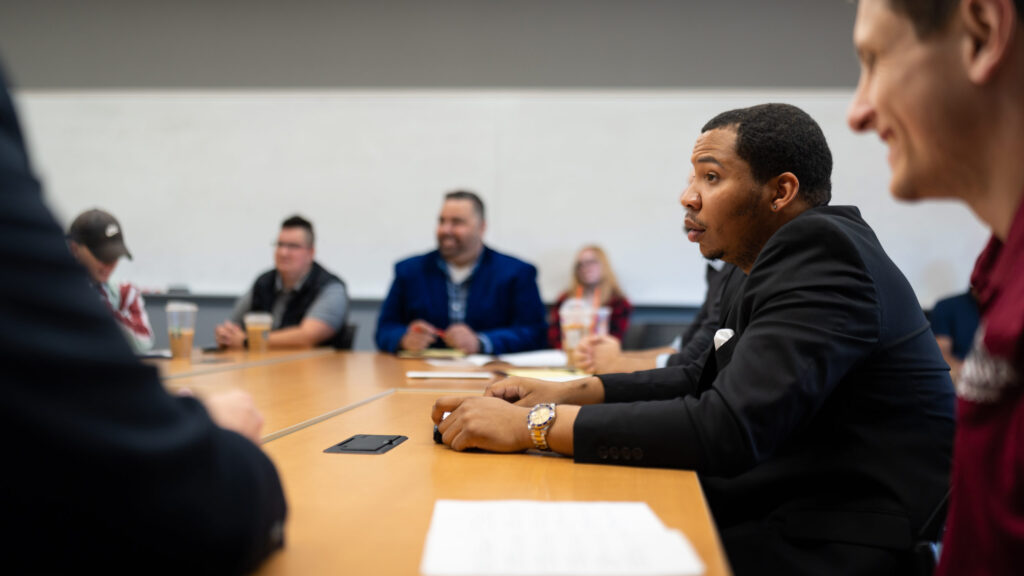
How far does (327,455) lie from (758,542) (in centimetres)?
67

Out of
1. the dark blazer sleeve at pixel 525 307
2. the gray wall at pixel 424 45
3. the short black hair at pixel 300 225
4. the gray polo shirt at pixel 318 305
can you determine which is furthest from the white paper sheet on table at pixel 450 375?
the gray wall at pixel 424 45

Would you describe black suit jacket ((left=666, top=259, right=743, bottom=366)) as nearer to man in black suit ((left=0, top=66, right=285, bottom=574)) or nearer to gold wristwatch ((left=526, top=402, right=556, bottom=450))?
gold wristwatch ((left=526, top=402, right=556, bottom=450))

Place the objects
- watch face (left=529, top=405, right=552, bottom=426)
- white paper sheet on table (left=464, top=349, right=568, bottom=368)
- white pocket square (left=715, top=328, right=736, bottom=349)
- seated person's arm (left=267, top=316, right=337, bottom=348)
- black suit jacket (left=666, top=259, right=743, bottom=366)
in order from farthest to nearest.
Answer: seated person's arm (left=267, top=316, right=337, bottom=348), white paper sheet on table (left=464, top=349, right=568, bottom=368), black suit jacket (left=666, top=259, right=743, bottom=366), white pocket square (left=715, top=328, right=736, bottom=349), watch face (left=529, top=405, right=552, bottom=426)

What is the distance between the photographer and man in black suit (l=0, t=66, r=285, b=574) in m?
0.44

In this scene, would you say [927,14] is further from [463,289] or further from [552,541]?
[463,289]

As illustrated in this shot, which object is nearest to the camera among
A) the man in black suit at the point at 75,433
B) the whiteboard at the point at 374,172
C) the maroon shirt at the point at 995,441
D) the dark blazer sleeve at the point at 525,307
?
the man in black suit at the point at 75,433

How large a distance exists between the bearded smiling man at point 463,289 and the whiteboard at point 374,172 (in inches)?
56.1

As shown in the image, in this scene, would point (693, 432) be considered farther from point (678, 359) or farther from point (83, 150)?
point (83, 150)

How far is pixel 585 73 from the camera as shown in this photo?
5109 millimetres

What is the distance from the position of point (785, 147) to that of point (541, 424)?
652 mm

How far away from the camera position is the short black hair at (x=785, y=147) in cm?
130

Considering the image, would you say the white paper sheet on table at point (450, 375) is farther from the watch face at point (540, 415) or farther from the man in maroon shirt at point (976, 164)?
the man in maroon shirt at point (976, 164)

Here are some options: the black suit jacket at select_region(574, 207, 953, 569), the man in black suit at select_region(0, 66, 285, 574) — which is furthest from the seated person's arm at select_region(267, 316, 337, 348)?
the man in black suit at select_region(0, 66, 285, 574)

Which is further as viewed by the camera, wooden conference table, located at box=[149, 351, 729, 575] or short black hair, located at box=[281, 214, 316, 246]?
short black hair, located at box=[281, 214, 316, 246]
